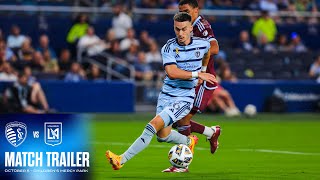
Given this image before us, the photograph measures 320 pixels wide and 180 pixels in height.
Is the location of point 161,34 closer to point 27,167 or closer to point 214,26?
point 214,26

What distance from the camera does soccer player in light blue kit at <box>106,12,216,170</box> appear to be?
38.2 ft

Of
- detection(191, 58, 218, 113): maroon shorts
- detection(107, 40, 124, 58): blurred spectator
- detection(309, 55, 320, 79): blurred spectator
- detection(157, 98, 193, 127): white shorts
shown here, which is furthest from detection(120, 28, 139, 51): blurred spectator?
detection(157, 98, 193, 127): white shorts

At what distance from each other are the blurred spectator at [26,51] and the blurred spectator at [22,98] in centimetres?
211

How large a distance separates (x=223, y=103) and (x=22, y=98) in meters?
6.07

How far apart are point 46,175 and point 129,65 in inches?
767

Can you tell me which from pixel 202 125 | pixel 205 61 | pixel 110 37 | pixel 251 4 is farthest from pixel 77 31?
pixel 205 61

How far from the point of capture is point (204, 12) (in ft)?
99.3

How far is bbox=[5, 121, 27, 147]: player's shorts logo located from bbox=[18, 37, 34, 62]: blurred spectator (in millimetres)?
17563

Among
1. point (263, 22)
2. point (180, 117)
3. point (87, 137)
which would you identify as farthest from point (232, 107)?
point (87, 137)

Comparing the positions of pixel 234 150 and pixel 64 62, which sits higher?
pixel 234 150

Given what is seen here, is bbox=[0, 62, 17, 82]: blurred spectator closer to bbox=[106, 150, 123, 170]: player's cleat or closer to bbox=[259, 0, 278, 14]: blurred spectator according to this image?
bbox=[259, 0, 278, 14]: blurred spectator

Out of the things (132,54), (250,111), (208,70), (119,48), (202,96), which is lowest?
(250,111)

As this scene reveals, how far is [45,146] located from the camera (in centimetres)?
866

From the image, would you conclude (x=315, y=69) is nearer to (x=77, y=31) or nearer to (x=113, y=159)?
(x=77, y=31)
